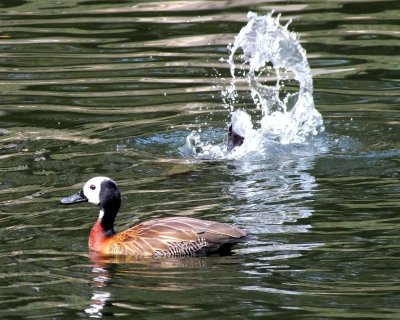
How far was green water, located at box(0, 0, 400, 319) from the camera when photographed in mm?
8227

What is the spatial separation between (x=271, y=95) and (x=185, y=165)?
240 cm

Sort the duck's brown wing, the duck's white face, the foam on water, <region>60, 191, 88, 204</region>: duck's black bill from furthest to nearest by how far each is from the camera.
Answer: the foam on water
<region>60, 191, 88, 204</region>: duck's black bill
the duck's white face
the duck's brown wing

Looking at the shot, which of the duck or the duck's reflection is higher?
the duck

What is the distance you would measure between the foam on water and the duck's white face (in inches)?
98.3

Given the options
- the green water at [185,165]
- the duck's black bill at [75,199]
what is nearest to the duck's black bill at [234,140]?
the green water at [185,165]

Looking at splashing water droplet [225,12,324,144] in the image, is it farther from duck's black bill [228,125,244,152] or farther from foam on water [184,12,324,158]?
duck's black bill [228,125,244,152]

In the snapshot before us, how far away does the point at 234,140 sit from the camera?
1218cm

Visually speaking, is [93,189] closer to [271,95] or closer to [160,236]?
[160,236]

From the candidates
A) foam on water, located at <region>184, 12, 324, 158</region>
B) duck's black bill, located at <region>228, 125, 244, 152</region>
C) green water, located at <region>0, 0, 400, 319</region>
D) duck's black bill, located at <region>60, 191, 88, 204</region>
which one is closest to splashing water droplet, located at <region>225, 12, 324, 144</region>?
foam on water, located at <region>184, 12, 324, 158</region>

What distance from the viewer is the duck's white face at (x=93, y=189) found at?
Answer: 9656mm

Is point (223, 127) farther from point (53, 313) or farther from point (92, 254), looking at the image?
point (53, 313)

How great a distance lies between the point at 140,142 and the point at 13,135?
128 centimetres

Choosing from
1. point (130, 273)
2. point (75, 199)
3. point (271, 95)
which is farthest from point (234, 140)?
point (130, 273)

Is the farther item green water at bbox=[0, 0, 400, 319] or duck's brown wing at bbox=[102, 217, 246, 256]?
duck's brown wing at bbox=[102, 217, 246, 256]
